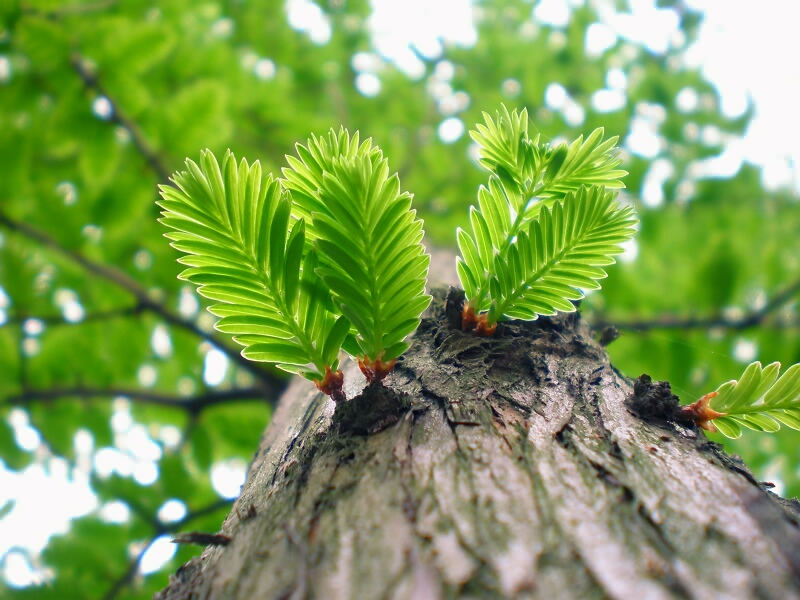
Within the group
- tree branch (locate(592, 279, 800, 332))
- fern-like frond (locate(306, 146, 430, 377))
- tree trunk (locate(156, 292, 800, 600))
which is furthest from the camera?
tree branch (locate(592, 279, 800, 332))

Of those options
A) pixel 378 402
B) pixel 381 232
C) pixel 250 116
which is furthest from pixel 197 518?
pixel 250 116

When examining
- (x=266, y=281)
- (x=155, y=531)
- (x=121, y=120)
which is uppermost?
(x=121, y=120)

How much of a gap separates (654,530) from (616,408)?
23 cm

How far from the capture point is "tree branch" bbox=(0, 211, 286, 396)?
189 centimetres

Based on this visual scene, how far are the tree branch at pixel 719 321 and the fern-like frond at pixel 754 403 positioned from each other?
143 cm

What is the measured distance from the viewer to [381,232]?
0.62m

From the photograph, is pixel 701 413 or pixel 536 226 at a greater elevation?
pixel 536 226

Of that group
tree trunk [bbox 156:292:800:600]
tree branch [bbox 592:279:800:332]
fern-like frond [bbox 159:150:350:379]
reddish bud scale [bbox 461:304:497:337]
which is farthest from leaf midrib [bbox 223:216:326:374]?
tree branch [bbox 592:279:800:332]

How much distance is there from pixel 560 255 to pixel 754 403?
310 mm

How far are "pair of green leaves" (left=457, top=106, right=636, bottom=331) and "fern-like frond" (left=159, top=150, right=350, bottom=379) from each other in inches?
9.0

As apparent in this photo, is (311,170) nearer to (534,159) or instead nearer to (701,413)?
(534,159)

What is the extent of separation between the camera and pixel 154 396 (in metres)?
1.92

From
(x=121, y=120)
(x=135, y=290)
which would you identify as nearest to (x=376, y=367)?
(x=135, y=290)

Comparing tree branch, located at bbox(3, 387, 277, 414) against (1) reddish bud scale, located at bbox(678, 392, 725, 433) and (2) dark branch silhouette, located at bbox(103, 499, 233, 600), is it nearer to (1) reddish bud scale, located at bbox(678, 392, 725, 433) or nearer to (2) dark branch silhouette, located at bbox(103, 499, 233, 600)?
(2) dark branch silhouette, located at bbox(103, 499, 233, 600)
